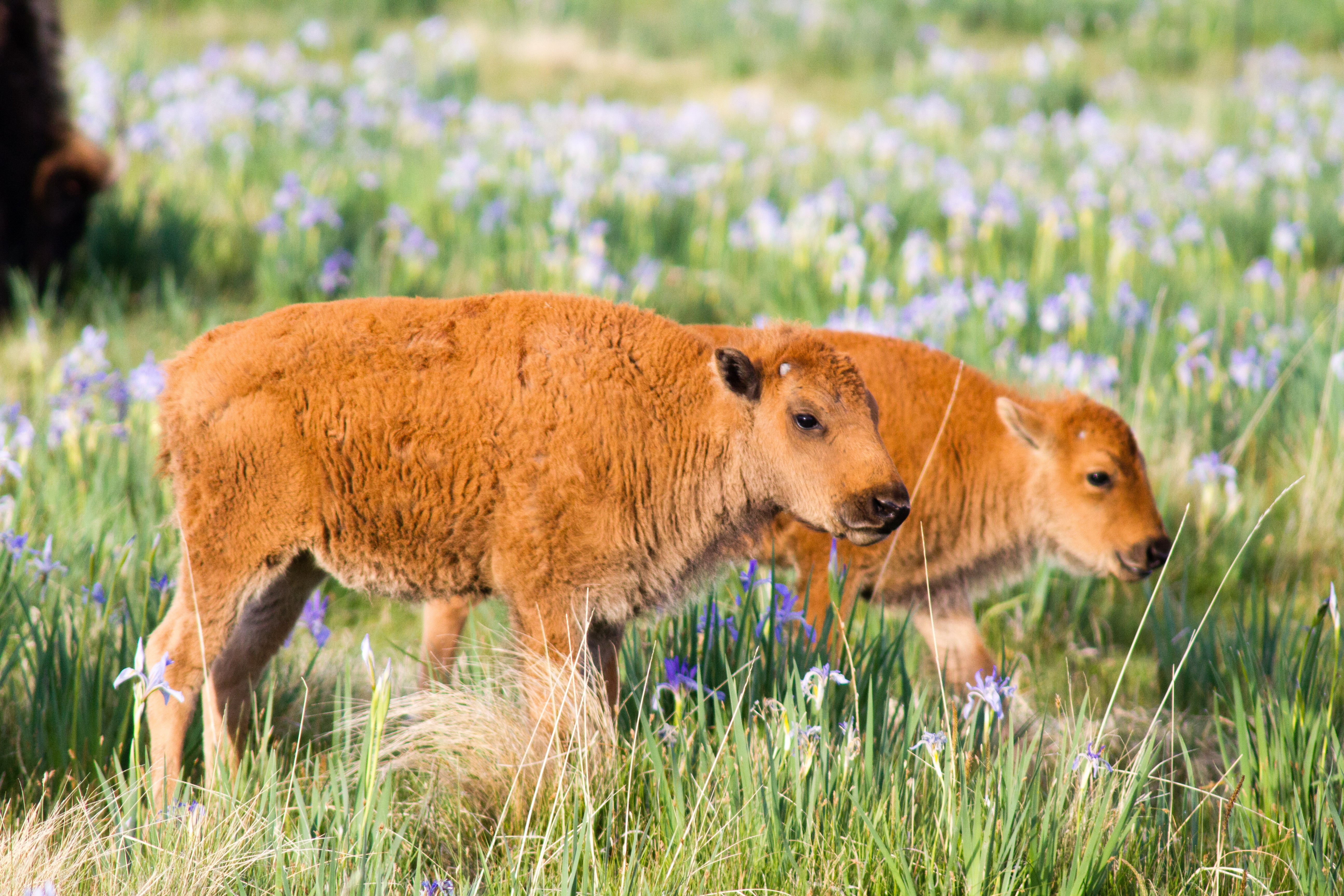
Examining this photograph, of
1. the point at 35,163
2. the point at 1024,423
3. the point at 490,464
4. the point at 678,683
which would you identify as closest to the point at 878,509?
the point at 678,683

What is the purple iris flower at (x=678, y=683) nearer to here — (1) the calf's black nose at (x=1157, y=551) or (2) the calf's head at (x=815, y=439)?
(2) the calf's head at (x=815, y=439)

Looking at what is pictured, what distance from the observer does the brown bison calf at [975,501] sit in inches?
164

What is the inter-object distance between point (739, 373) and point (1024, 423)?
1.69 metres

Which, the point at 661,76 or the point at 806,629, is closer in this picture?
the point at 806,629

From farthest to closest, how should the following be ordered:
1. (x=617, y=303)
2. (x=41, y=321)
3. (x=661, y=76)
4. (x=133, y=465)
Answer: (x=661, y=76)
(x=41, y=321)
(x=133, y=465)
(x=617, y=303)

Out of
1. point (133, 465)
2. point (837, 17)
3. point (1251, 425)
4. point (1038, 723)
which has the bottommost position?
point (1038, 723)

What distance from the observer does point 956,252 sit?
774 cm

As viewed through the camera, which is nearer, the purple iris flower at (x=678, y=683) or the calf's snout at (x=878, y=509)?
the calf's snout at (x=878, y=509)

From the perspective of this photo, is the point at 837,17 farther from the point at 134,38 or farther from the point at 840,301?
the point at 840,301

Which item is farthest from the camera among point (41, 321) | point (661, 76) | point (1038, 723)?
point (661, 76)

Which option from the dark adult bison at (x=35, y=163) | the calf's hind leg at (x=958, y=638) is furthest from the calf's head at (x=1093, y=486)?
the dark adult bison at (x=35, y=163)

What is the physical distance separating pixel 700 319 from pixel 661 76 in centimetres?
969

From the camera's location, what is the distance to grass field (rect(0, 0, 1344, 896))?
8.73ft

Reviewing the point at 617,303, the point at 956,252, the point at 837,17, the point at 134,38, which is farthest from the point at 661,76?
the point at 617,303
